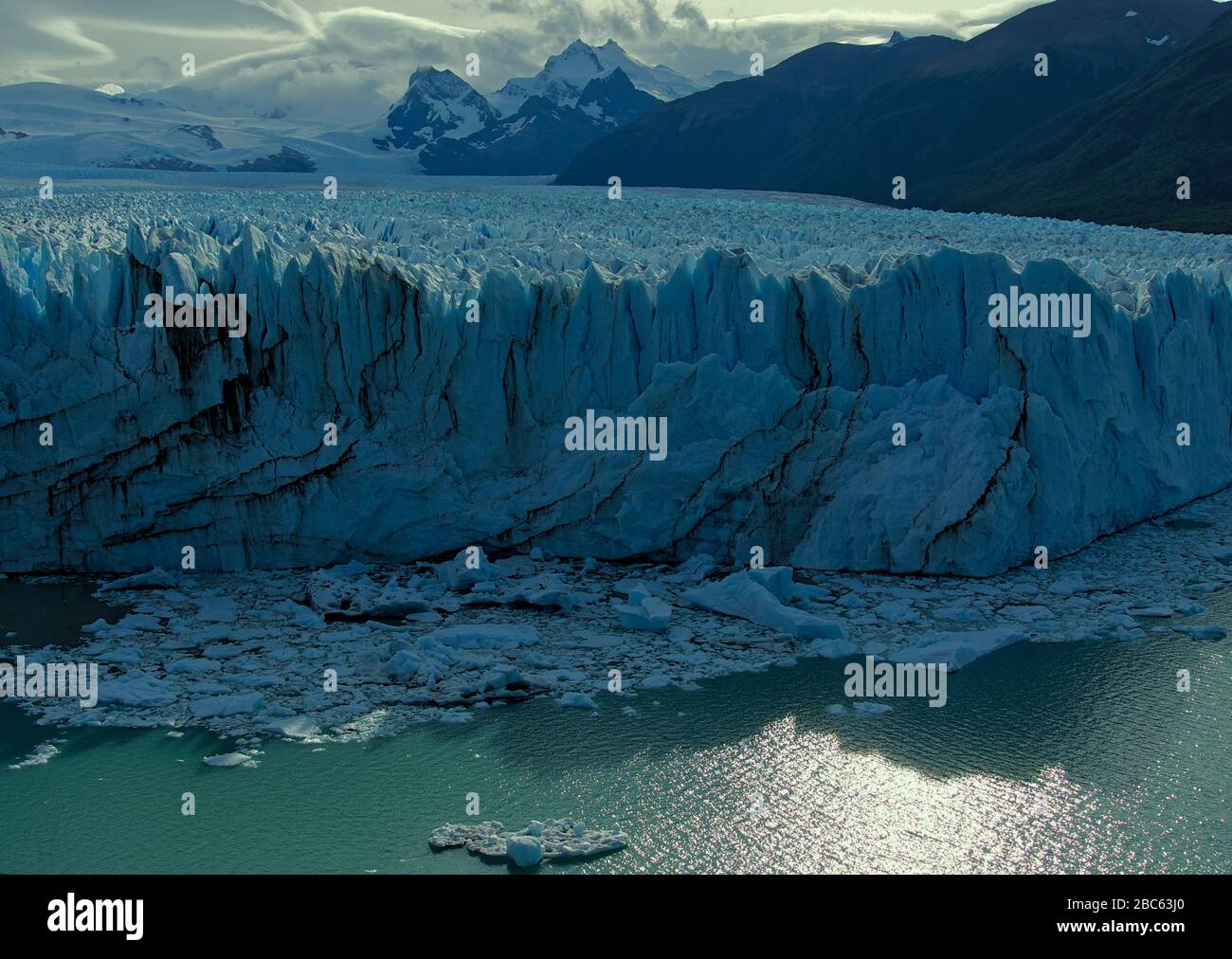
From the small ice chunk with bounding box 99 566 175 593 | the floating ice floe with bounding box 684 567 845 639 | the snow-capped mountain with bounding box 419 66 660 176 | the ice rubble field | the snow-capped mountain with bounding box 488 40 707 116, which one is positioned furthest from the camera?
the snow-capped mountain with bounding box 488 40 707 116

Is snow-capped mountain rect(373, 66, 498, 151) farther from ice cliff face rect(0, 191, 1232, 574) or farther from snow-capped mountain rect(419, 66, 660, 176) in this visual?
ice cliff face rect(0, 191, 1232, 574)

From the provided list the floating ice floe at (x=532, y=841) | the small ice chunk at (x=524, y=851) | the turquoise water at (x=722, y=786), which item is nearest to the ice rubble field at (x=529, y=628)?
the turquoise water at (x=722, y=786)

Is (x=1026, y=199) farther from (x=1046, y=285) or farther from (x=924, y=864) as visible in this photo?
(x=924, y=864)

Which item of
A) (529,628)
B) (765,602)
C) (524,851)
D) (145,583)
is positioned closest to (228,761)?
(524,851)

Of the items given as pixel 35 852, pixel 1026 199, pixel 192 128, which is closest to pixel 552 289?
pixel 35 852

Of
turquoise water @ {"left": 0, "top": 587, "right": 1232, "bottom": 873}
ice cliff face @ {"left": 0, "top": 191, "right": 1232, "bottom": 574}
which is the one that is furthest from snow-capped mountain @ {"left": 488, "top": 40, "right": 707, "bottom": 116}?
turquoise water @ {"left": 0, "top": 587, "right": 1232, "bottom": 873}

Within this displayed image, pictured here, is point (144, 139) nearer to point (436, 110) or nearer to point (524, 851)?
point (436, 110)

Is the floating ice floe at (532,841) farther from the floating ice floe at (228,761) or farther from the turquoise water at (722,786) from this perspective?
the floating ice floe at (228,761)

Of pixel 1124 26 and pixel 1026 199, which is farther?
pixel 1124 26

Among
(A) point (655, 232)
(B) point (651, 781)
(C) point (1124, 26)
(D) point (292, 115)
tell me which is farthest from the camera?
(D) point (292, 115)
